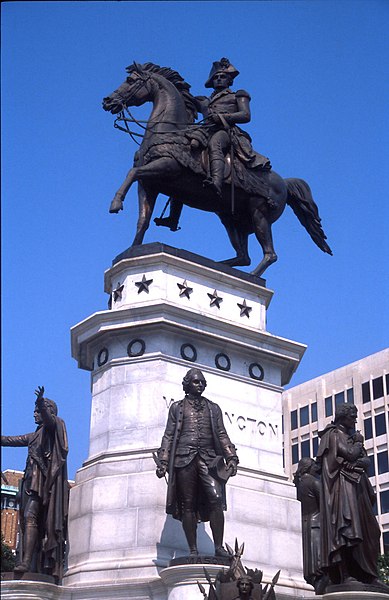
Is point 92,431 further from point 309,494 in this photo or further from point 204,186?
point 204,186

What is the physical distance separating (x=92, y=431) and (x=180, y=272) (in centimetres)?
339

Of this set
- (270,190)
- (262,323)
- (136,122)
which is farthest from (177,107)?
(262,323)

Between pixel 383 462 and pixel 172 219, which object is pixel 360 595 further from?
pixel 383 462

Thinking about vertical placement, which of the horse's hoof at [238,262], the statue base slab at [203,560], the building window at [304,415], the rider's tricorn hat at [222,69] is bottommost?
the statue base slab at [203,560]

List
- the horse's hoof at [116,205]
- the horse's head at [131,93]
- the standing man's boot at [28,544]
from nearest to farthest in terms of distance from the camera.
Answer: the standing man's boot at [28,544]
the horse's hoof at [116,205]
the horse's head at [131,93]

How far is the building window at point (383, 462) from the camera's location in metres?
75.0

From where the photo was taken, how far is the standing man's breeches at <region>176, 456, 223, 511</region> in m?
15.4

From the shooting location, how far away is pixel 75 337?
1962 centimetres

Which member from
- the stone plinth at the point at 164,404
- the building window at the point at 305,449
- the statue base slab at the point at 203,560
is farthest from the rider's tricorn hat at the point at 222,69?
the building window at the point at 305,449

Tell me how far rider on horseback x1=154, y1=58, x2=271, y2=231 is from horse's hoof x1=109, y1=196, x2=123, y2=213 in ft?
6.15

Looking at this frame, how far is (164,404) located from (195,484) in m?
2.65

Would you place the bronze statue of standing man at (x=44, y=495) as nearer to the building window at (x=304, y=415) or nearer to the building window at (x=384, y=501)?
the building window at (x=384, y=501)

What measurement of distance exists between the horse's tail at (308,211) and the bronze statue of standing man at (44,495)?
8.06m

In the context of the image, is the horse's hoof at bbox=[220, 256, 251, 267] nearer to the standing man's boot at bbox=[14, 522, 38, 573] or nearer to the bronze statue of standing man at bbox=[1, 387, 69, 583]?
the bronze statue of standing man at bbox=[1, 387, 69, 583]
